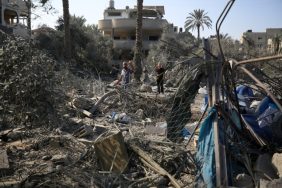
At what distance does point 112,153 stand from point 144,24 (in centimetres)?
4214

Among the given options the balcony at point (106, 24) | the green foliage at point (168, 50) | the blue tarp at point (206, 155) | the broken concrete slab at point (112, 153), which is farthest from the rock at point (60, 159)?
the balcony at point (106, 24)

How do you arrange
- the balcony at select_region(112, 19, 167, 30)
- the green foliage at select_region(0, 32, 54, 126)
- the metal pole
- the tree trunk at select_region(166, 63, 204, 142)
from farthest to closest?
the balcony at select_region(112, 19, 167, 30), the green foliage at select_region(0, 32, 54, 126), the tree trunk at select_region(166, 63, 204, 142), the metal pole

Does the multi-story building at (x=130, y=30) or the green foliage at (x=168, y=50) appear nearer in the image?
the green foliage at (x=168, y=50)

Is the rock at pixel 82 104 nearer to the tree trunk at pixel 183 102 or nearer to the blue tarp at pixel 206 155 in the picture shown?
the tree trunk at pixel 183 102

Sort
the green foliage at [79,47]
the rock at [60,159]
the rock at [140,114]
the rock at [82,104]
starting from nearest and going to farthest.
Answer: the rock at [60,159] → the rock at [140,114] → the rock at [82,104] → the green foliage at [79,47]

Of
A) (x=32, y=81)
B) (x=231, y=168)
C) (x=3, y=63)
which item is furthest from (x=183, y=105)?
(x=3, y=63)

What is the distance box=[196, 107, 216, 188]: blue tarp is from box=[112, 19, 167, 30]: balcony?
4243 cm

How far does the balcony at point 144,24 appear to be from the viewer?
4744cm

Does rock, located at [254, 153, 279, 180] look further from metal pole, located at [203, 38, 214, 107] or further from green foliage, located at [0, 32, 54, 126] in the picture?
green foliage, located at [0, 32, 54, 126]

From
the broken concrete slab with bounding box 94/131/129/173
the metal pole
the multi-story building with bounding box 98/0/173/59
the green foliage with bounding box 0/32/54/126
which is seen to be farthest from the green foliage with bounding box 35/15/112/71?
the metal pole

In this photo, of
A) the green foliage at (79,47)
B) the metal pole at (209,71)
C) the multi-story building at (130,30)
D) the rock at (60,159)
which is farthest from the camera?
the multi-story building at (130,30)

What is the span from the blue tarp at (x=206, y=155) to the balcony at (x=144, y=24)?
42428mm

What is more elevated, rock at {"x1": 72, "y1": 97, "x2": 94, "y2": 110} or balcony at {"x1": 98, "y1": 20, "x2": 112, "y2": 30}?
balcony at {"x1": 98, "y1": 20, "x2": 112, "y2": 30}

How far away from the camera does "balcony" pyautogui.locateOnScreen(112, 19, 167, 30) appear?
4744 cm
